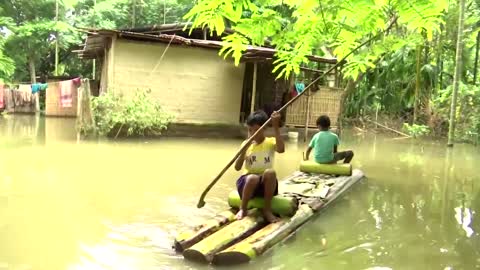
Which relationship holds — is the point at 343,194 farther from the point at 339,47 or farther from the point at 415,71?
the point at 415,71

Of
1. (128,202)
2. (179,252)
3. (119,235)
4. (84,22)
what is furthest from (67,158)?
(84,22)

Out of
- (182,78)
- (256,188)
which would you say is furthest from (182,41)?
(256,188)

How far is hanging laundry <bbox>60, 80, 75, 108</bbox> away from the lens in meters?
20.6

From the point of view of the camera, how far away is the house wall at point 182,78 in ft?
49.5

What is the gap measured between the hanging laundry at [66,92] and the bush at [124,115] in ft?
22.6

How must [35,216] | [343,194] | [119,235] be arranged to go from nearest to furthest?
[119,235]
[35,216]
[343,194]

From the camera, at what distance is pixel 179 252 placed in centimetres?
Answer: 499

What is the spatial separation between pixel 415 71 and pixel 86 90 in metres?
14.1

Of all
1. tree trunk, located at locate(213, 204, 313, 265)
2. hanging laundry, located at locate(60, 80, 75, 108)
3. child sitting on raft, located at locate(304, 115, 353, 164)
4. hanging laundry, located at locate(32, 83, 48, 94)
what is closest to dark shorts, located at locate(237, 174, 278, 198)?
tree trunk, located at locate(213, 204, 313, 265)

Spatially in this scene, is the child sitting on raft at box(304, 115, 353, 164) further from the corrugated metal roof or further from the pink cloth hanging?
the pink cloth hanging

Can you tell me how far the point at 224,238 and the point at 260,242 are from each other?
370 millimetres

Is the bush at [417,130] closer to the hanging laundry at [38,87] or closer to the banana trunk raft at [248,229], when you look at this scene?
the banana trunk raft at [248,229]

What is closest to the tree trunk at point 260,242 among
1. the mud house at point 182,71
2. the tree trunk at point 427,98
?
the mud house at point 182,71

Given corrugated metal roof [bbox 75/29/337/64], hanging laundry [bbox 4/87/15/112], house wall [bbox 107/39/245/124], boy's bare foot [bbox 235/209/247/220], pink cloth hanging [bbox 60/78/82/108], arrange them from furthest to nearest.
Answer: hanging laundry [bbox 4/87/15/112] < pink cloth hanging [bbox 60/78/82/108] < house wall [bbox 107/39/245/124] < corrugated metal roof [bbox 75/29/337/64] < boy's bare foot [bbox 235/209/247/220]
